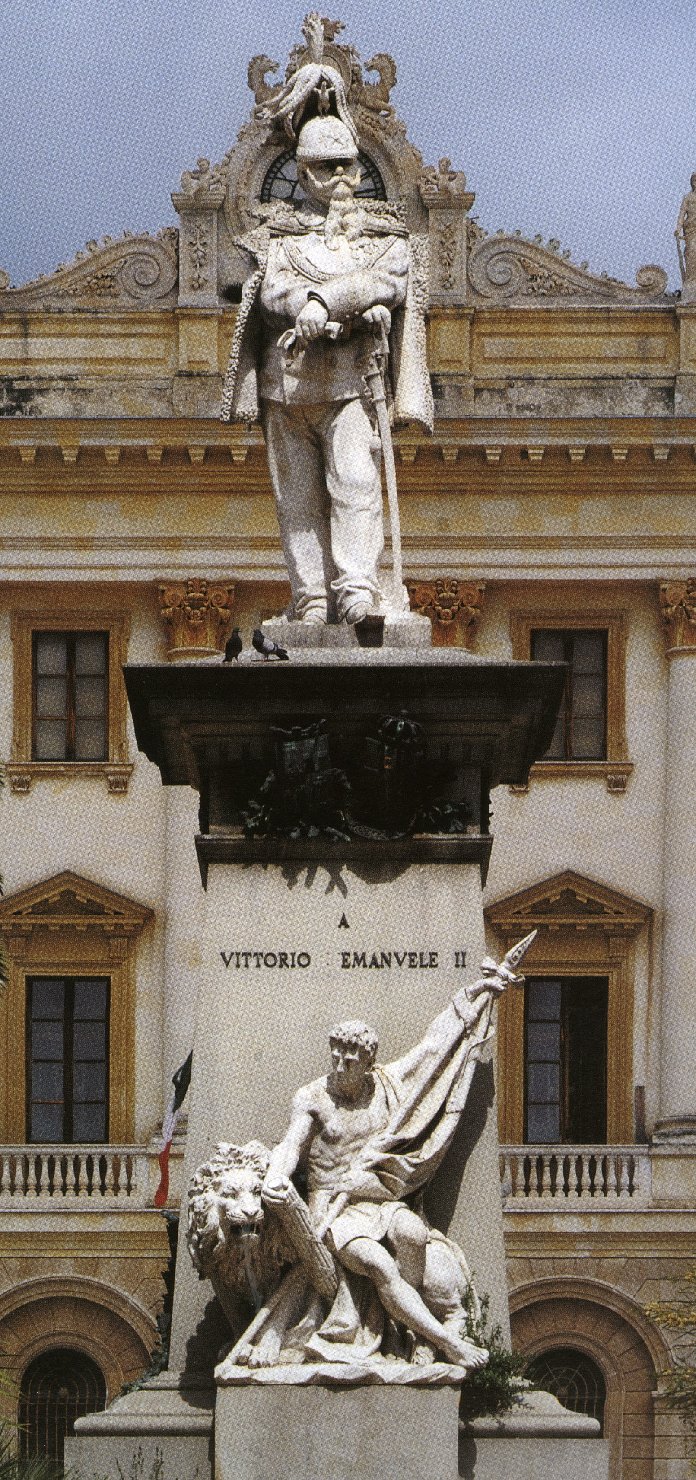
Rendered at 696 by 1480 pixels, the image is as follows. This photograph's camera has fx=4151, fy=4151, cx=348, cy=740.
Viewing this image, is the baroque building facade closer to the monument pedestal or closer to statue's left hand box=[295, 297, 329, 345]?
statue's left hand box=[295, 297, 329, 345]

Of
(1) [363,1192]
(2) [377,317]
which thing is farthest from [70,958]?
(1) [363,1192]

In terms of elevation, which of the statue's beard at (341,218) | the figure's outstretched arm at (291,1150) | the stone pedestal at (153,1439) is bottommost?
the stone pedestal at (153,1439)

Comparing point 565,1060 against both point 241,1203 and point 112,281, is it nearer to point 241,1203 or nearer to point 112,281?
point 112,281

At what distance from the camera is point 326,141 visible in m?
18.7

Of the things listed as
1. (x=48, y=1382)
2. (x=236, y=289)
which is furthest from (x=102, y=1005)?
(x=236, y=289)

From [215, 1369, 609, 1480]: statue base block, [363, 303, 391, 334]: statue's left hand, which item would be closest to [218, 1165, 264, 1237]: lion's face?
[215, 1369, 609, 1480]: statue base block

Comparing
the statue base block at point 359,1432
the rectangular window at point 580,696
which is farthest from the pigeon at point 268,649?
the rectangular window at point 580,696

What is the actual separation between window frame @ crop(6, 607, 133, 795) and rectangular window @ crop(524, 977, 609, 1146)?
231 inches

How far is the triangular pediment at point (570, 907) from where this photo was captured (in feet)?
168

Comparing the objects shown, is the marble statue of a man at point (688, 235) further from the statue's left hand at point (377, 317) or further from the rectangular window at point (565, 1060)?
the statue's left hand at point (377, 317)

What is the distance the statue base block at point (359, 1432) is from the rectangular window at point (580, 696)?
117ft

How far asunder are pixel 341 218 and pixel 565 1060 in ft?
108

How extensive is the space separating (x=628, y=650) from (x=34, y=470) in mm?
7821

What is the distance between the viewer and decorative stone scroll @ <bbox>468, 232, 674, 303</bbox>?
173 feet
